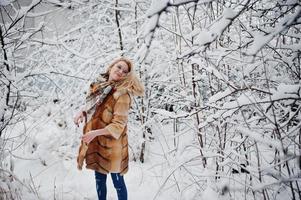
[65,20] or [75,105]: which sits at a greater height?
[65,20]

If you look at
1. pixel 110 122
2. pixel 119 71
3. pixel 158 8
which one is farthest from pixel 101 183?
pixel 158 8

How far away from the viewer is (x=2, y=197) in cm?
292

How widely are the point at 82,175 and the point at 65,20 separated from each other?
3106 mm

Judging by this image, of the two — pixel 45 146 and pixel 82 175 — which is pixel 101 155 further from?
pixel 45 146

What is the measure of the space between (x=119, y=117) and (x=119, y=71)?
525mm

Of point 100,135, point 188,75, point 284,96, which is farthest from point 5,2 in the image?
point 188,75

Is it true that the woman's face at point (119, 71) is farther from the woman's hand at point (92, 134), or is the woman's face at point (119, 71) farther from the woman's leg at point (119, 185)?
the woman's leg at point (119, 185)

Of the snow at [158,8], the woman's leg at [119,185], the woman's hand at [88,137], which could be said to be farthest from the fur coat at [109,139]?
the snow at [158,8]

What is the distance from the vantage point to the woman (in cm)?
293

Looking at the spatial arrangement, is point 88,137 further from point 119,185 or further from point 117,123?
point 119,185

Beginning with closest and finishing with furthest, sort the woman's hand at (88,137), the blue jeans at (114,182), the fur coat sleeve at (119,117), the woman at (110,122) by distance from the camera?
the woman's hand at (88,137)
the fur coat sleeve at (119,117)
the woman at (110,122)
the blue jeans at (114,182)

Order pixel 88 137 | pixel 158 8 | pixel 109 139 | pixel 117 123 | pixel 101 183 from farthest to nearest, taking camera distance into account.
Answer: pixel 101 183, pixel 109 139, pixel 117 123, pixel 88 137, pixel 158 8

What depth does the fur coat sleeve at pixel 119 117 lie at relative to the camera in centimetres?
281

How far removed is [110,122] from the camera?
3.00 metres
